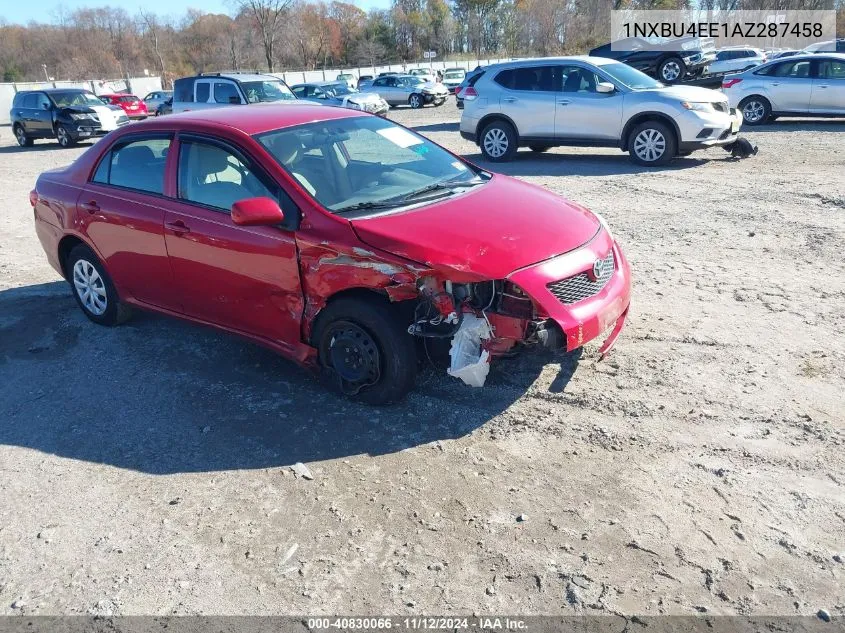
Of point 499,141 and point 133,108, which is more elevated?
point 133,108

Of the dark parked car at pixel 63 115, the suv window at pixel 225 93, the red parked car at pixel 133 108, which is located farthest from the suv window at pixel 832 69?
the red parked car at pixel 133 108

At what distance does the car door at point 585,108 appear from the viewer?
12.0m

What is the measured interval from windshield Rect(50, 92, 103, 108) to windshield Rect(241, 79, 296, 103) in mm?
7198

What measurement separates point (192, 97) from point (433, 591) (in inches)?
653

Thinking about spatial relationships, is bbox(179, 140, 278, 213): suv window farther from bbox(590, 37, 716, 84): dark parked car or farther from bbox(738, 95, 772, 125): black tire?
bbox(590, 37, 716, 84): dark parked car

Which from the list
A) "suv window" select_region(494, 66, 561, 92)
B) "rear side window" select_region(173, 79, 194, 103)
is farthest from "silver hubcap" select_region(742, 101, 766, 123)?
"rear side window" select_region(173, 79, 194, 103)

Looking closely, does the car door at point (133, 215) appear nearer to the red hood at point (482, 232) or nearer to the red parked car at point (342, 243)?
the red parked car at point (342, 243)

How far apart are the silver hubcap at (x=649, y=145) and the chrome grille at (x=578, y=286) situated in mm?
8276

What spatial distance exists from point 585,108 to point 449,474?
10.1 m

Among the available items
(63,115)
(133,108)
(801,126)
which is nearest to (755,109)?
(801,126)

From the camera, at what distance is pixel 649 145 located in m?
11.9

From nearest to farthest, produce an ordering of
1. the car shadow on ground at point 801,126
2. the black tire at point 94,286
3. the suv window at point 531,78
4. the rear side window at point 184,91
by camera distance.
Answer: the black tire at point 94,286
the suv window at point 531,78
the car shadow on ground at point 801,126
the rear side window at point 184,91

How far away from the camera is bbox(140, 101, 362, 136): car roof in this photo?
4746 mm

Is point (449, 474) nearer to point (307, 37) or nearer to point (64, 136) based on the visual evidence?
point (64, 136)
